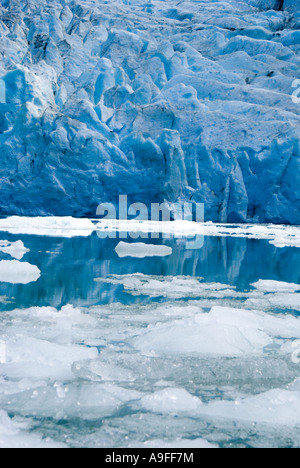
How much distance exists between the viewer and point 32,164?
21.5 m

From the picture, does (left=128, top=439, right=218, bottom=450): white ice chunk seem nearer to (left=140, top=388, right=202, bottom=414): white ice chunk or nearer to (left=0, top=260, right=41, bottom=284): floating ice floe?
(left=140, top=388, right=202, bottom=414): white ice chunk

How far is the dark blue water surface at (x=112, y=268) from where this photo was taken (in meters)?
4.94

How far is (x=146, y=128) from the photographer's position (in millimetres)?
23438

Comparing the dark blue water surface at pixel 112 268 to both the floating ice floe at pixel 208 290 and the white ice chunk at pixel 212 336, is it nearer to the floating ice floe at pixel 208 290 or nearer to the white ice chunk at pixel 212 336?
the floating ice floe at pixel 208 290

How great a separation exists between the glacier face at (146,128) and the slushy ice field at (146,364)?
16.3 meters

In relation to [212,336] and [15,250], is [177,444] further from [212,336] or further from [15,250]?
[15,250]

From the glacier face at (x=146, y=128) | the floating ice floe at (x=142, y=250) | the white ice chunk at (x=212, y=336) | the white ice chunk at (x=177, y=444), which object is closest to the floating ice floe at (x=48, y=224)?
the glacier face at (x=146, y=128)

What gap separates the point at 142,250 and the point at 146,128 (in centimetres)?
1499

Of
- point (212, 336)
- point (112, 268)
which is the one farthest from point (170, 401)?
point (112, 268)

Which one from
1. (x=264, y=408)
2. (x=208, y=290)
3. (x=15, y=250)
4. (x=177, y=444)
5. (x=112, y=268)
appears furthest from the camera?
(x=15, y=250)

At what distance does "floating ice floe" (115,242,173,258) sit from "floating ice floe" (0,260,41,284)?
3.52 m

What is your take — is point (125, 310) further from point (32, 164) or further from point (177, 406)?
point (32, 164)

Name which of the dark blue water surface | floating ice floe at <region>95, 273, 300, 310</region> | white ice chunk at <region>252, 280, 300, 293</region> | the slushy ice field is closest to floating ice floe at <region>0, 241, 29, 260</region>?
the dark blue water surface

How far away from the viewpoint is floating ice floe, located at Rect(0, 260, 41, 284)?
594 cm
